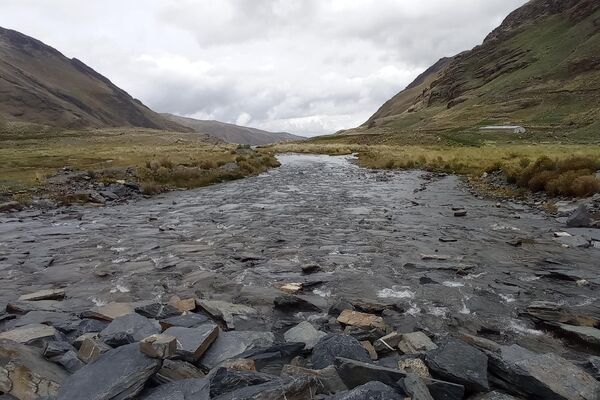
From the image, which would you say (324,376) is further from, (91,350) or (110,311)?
(110,311)

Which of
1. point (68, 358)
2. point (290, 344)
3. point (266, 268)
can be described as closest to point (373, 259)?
point (266, 268)

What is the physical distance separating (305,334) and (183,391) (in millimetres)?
2511

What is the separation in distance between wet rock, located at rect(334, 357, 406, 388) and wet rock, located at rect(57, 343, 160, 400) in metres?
2.36

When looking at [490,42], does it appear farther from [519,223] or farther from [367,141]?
[519,223]

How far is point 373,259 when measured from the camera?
12102mm

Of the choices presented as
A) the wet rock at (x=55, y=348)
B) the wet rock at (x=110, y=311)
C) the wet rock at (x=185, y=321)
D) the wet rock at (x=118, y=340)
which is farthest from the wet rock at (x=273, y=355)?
the wet rock at (x=110, y=311)

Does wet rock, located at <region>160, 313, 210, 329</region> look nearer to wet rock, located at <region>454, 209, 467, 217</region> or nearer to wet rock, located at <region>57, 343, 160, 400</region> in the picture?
wet rock, located at <region>57, 343, 160, 400</region>

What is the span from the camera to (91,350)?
5.93 m

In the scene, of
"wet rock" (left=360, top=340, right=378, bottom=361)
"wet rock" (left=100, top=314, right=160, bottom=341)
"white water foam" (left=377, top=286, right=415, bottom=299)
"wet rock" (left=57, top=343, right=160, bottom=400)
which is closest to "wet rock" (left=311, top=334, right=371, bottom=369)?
"wet rock" (left=360, top=340, right=378, bottom=361)

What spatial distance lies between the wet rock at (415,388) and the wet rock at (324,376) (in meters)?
0.74

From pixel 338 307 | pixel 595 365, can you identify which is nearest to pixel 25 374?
pixel 338 307

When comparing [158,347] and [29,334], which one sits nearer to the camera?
[158,347]

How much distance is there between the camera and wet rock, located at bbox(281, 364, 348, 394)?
5156 millimetres

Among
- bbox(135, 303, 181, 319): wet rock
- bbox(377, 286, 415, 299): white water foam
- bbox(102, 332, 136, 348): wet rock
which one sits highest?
bbox(102, 332, 136, 348): wet rock
